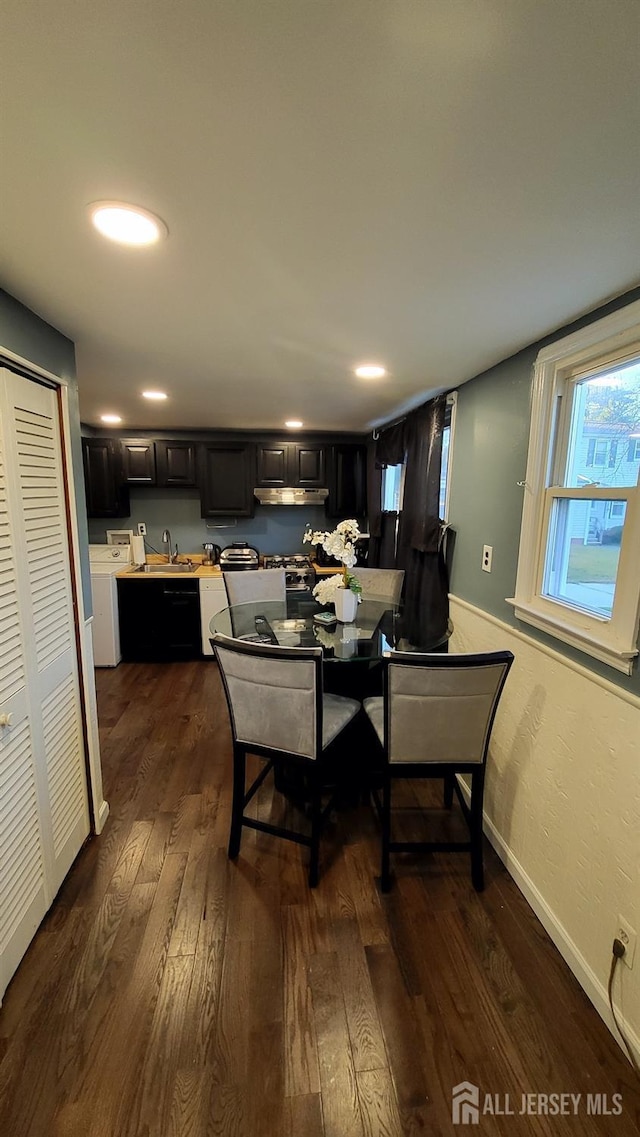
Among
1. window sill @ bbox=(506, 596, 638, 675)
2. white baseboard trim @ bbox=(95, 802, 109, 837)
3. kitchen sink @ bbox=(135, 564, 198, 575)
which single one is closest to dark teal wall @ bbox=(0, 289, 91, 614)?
white baseboard trim @ bbox=(95, 802, 109, 837)

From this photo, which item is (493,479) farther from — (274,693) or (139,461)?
(139,461)

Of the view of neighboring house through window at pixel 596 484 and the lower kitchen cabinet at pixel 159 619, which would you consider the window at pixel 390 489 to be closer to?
the lower kitchen cabinet at pixel 159 619

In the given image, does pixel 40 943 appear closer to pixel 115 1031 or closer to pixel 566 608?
pixel 115 1031

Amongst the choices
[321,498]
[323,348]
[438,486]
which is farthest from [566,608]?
[321,498]

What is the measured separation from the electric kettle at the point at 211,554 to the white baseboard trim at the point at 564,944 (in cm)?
344

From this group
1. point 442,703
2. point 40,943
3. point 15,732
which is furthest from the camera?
point 442,703

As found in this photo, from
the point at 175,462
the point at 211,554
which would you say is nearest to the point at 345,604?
the point at 211,554

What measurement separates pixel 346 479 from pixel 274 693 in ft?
10.4

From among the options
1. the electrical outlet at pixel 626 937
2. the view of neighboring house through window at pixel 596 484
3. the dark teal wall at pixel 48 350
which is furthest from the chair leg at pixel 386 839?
the dark teal wall at pixel 48 350

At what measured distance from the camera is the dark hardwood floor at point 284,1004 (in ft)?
3.61

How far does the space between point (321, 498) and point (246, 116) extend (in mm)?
3703

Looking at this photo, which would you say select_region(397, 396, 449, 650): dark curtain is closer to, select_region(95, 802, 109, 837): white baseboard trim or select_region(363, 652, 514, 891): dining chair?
select_region(363, 652, 514, 891): dining chair

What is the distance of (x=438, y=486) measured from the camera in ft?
8.67

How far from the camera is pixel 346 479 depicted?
14.6ft
